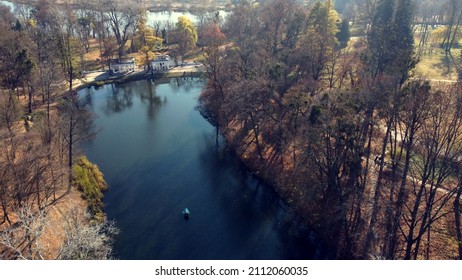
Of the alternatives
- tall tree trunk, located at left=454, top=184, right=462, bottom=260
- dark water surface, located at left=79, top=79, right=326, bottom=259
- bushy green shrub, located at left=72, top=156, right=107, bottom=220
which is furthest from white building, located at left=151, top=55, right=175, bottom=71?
tall tree trunk, located at left=454, top=184, right=462, bottom=260

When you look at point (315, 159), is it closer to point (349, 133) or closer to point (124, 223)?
point (349, 133)

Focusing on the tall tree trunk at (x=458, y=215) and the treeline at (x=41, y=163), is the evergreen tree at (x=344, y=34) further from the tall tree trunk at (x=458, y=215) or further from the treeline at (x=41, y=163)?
the treeline at (x=41, y=163)

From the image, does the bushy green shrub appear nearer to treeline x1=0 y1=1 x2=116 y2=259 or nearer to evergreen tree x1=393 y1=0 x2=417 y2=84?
treeline x1=0 y1=1 x2=116 y2=259

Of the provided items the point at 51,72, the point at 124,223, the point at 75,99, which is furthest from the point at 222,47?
the point at 124,223

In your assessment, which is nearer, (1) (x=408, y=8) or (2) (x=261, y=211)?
(2) (x=261, y=211)

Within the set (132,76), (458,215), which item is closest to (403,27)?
(458,215)

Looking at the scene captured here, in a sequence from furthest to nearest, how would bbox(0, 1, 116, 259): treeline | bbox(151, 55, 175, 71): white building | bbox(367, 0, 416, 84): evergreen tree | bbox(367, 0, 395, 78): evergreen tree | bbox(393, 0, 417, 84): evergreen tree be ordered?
bbox(151, 55, 175, 71): white building
bbox(393, 0, 417, 84): evergreen tree
bbox(367, 0, 395, 78): evergreen tree
bbox(367, 0, 416, 84): evergreen tree
bbox(0, 1, 116, 259): treeline

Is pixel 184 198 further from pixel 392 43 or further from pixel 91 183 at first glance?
pixel 392 43
